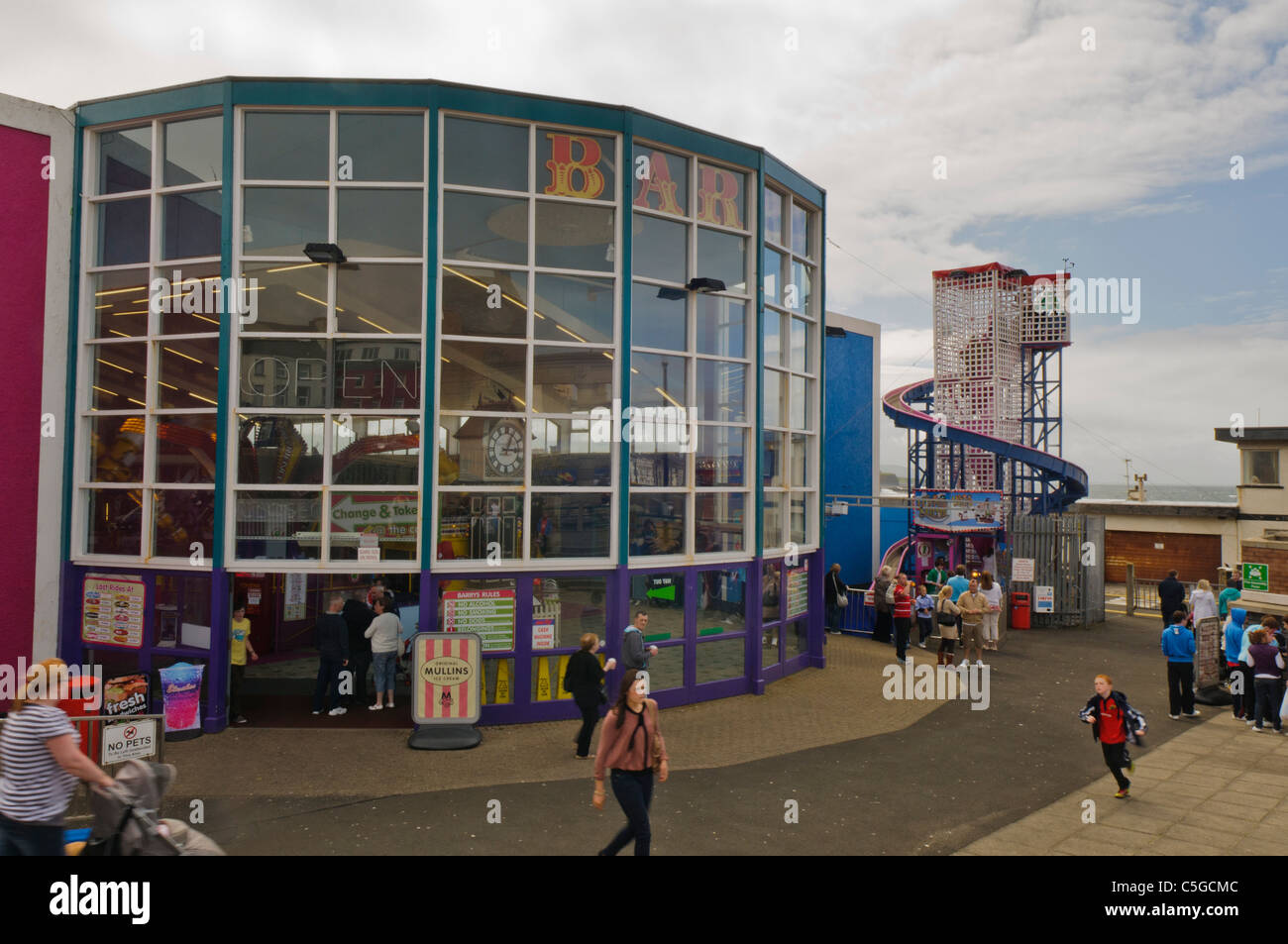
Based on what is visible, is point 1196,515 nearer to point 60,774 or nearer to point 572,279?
point 572,279

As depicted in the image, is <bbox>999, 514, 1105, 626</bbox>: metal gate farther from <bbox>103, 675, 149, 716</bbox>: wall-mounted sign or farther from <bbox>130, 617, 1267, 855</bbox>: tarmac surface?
<bbox>103, 675, 149, 716</bbox>: wall-mounted sign

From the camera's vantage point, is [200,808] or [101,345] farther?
[101,345]

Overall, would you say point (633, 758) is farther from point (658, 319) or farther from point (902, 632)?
point (902, 632)

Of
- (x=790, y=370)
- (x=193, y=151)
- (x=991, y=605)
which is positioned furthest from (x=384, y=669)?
(x=991, y=605)

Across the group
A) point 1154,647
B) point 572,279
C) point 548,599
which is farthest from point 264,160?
point 1154,647

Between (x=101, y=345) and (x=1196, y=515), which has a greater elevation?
(x=101, y=345)

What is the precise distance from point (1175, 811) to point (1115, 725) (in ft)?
3.36

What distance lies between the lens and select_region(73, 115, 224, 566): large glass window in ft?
38.7

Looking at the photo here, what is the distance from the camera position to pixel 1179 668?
40.6 ft

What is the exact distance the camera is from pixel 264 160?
38.7 ft

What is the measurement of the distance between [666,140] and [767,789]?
9934 mm

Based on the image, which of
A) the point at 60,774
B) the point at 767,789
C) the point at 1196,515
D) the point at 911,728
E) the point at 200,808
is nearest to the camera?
the point at 60,774

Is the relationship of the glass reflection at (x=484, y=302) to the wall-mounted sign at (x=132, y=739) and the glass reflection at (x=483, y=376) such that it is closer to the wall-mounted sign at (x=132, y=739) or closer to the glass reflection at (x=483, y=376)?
the glass reflection at (x=483, y=376)

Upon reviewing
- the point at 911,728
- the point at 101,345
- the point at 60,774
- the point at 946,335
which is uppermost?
the point at 946,335
